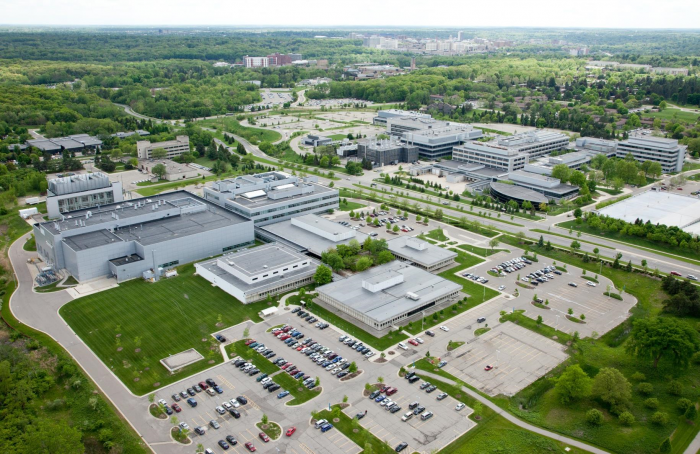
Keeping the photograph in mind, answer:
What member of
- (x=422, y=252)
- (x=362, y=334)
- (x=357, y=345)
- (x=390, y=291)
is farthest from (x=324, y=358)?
(x=422, y=252)

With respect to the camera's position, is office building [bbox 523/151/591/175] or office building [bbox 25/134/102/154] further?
office building [bbox 25/134/102/154]

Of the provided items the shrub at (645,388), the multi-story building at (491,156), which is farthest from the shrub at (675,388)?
the multi-story building at (491,156)

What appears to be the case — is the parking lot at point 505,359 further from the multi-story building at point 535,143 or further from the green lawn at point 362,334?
the multi-story building at point 535,143

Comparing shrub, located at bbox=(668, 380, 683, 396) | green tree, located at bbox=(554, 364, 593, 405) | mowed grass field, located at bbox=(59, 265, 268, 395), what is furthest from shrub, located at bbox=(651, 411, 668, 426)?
mowed grass field, located at bbox=(59, 265, 268, 395)

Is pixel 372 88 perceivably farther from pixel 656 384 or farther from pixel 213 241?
pixel 656 384

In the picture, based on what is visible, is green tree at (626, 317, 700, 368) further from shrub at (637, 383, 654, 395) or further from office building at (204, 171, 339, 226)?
office building at (204, 171, 339, 226)

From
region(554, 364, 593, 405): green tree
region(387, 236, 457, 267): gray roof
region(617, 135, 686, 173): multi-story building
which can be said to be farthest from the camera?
region(617, 135, 686, 173): multi-story building

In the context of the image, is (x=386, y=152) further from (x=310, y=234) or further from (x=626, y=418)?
(x=626, y=418)
